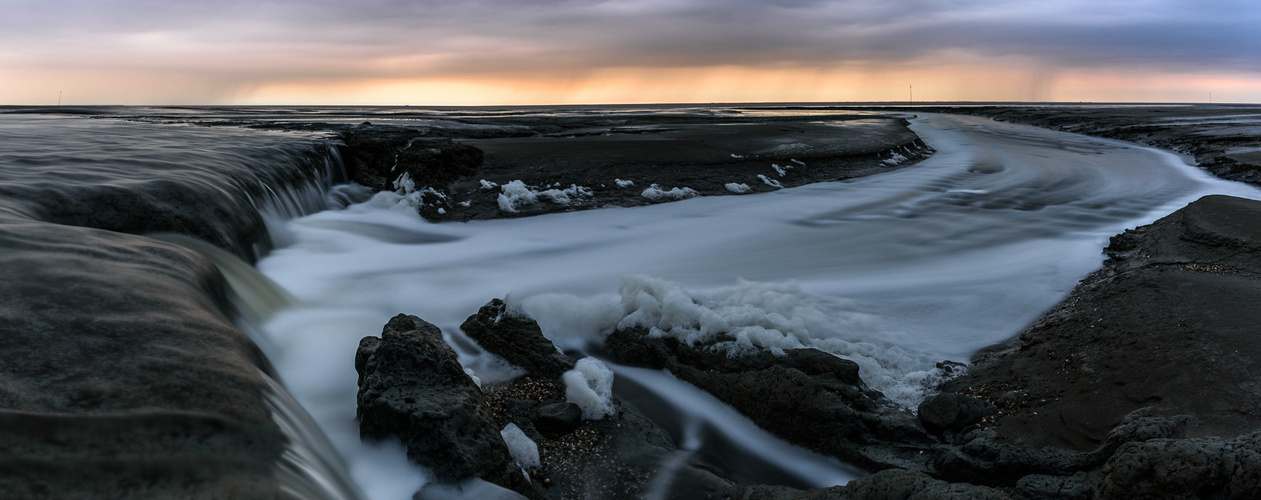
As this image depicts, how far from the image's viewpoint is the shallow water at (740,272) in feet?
17.5

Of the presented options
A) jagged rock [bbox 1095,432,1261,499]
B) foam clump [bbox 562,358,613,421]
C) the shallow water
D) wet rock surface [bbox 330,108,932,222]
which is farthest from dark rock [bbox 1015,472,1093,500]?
wet rock surface [bbox 330,108,932,222]

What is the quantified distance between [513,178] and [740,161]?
5.88 meters

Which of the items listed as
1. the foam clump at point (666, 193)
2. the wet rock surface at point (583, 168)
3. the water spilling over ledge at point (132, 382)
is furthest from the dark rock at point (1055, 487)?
the foam clump at point (666, 193)

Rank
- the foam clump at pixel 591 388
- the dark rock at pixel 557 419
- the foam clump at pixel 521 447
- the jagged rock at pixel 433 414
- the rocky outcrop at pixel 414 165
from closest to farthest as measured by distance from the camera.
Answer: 1. the jagged rock at pixel 433 414
2. the foam clump at pixel 521 447
3. the dark rock at pixel 557 419
4. the foam clump at pixel 591 388
5. the rocky outcrop at pixel 414 165

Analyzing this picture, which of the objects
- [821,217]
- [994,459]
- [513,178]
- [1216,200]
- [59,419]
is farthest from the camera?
[513,178]

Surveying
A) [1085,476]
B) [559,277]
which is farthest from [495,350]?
[1085,476]

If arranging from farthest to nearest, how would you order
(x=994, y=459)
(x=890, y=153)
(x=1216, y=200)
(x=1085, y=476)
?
(x=890, y=153) → (x=1216, y=200) → (x=994, y=459) → (x=1085, y=476)

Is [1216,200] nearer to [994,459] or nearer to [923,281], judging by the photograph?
[923,281]

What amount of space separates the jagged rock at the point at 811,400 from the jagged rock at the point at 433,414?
165 centimetres

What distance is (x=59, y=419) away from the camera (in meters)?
2.62

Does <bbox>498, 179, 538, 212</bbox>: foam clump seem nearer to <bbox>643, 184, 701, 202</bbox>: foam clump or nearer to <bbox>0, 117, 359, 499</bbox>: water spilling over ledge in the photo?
<bbox>643, 184, 701, 202</bbox>: foam clump

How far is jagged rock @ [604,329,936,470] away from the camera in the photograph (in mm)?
4109

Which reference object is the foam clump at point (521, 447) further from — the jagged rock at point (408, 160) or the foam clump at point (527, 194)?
the jagged rock at point (408, 160)

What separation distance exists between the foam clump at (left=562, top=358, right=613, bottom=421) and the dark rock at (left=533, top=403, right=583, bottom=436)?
9 centimetres
